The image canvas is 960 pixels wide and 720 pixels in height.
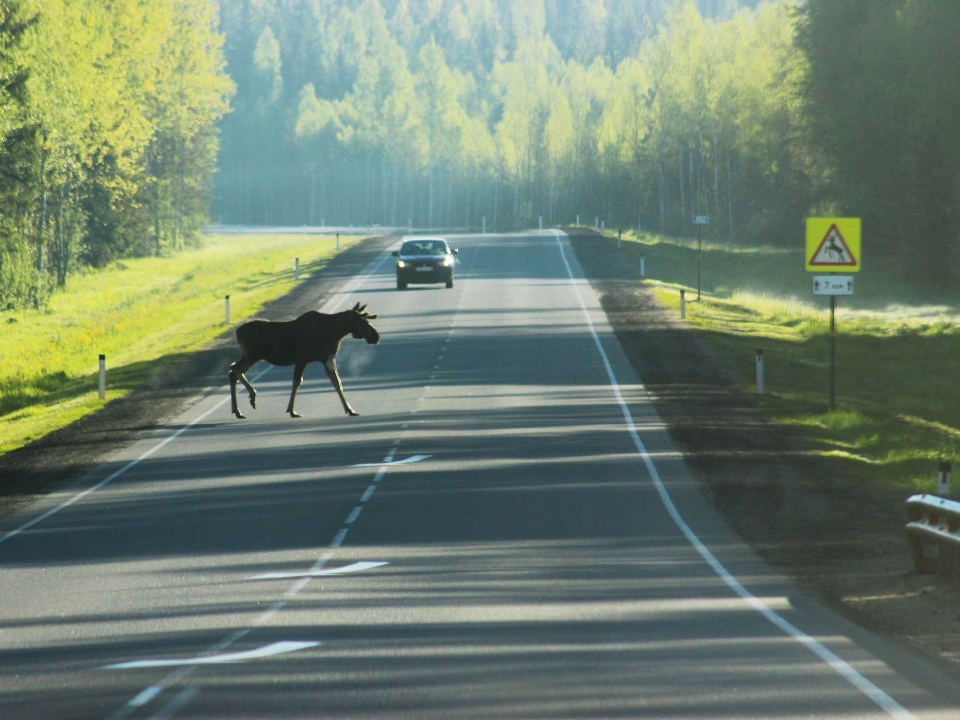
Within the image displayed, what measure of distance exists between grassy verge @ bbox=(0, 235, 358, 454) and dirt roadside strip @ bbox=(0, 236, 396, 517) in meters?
0.69

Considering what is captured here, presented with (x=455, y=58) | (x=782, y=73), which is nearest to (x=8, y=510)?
(x=782, y=73)

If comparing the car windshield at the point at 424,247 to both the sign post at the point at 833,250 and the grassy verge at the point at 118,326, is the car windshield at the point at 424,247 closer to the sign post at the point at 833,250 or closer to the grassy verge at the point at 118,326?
the grassy verge at the point at 118,326

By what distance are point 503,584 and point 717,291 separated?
157 feet

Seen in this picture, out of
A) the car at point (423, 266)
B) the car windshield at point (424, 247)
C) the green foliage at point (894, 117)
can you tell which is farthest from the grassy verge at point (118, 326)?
the green foliage at point (894, 117)

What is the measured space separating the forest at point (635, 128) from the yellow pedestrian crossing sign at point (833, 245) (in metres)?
34.6

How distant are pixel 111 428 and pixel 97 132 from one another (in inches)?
1795

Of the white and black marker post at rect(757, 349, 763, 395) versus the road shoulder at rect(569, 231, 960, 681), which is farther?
the white and black marker post at rect(757, 349, 763, 395)

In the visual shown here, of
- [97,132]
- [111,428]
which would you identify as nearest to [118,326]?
[97,132]

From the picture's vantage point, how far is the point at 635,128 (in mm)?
111250

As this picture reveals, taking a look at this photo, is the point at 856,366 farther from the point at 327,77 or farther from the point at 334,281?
the point at 327,77

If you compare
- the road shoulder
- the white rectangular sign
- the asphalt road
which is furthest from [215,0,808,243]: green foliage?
the asphalt road

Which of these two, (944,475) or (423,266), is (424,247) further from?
(944,475)

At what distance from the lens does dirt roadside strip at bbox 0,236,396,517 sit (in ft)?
61.4

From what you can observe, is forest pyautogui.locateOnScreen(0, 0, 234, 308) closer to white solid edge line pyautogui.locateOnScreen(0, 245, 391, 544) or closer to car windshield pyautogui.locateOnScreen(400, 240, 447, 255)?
car windshield pyautogui.locateOnScreen(400, 240, 447, 255)
